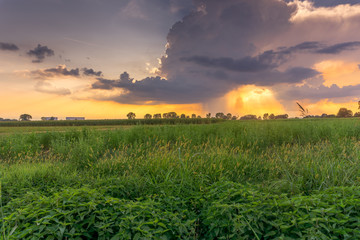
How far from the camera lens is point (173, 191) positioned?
443 cm

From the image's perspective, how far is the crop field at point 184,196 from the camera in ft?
9.47

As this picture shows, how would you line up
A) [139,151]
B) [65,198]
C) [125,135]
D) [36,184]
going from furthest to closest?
[125,135], [139,151], [36,184], [65,198]

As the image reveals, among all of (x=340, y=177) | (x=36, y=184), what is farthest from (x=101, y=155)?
(x=340, y=177)

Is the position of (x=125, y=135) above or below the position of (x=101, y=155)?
above

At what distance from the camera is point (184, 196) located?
4.28 meters

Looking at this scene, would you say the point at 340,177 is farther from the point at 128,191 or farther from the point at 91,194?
the point at 91,194

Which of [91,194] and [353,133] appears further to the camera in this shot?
[353,133]

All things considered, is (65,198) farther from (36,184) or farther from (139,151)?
(139,151)

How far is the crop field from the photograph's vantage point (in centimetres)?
289

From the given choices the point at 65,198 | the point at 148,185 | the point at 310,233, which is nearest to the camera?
the point at 310,233

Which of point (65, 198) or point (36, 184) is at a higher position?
point (65, 198)

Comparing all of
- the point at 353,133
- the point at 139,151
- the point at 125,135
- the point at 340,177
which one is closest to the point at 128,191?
the point at 139,151

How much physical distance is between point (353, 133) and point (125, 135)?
476 inches

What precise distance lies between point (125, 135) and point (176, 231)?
8402mm
